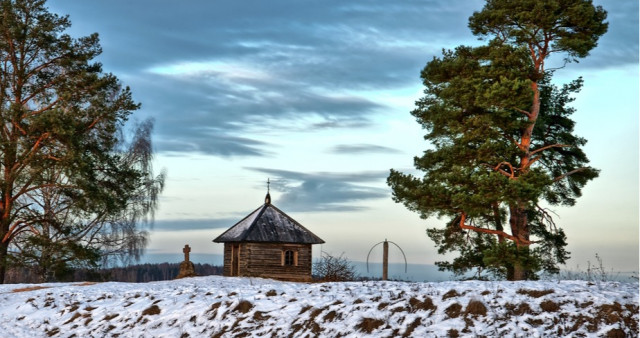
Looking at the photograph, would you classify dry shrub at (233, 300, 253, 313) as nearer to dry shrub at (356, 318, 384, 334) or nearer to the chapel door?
dry shrub at (356, 318, 384, 334)

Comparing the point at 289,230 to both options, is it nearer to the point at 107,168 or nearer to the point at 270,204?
the point at 270,204

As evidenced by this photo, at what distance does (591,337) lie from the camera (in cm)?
1068

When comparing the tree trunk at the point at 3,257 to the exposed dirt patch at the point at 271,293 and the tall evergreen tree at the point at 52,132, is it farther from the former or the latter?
the exposed dirt patch at the point at 271,293

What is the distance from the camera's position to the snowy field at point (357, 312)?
11406mm

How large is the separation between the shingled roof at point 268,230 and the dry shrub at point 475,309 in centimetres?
2426

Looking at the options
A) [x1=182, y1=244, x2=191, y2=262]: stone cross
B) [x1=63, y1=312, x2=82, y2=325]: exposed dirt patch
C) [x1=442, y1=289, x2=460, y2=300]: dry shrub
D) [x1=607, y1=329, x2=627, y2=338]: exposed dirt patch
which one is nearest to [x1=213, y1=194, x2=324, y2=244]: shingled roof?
[x1=182, y1=244, x2=191, y2=262]: stone cross

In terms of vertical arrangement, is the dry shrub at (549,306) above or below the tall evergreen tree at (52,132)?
below

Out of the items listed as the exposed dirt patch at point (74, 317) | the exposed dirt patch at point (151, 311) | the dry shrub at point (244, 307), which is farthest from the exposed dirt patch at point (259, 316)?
the exposed dirt patch at point (74, 317)

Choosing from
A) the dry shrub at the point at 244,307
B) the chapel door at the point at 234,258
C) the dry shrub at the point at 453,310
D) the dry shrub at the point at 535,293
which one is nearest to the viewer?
the dry shrub at the point at 453,310

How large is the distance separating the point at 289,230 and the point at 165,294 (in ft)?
64.5

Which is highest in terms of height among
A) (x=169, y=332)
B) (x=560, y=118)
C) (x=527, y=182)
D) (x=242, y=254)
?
(x=560, y=118)

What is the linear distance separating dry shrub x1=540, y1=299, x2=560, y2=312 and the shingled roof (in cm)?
2479

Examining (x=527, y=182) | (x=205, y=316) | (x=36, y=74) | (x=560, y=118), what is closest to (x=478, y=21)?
→ (x=560, y=118)

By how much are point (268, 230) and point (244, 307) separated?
22.1 metres
